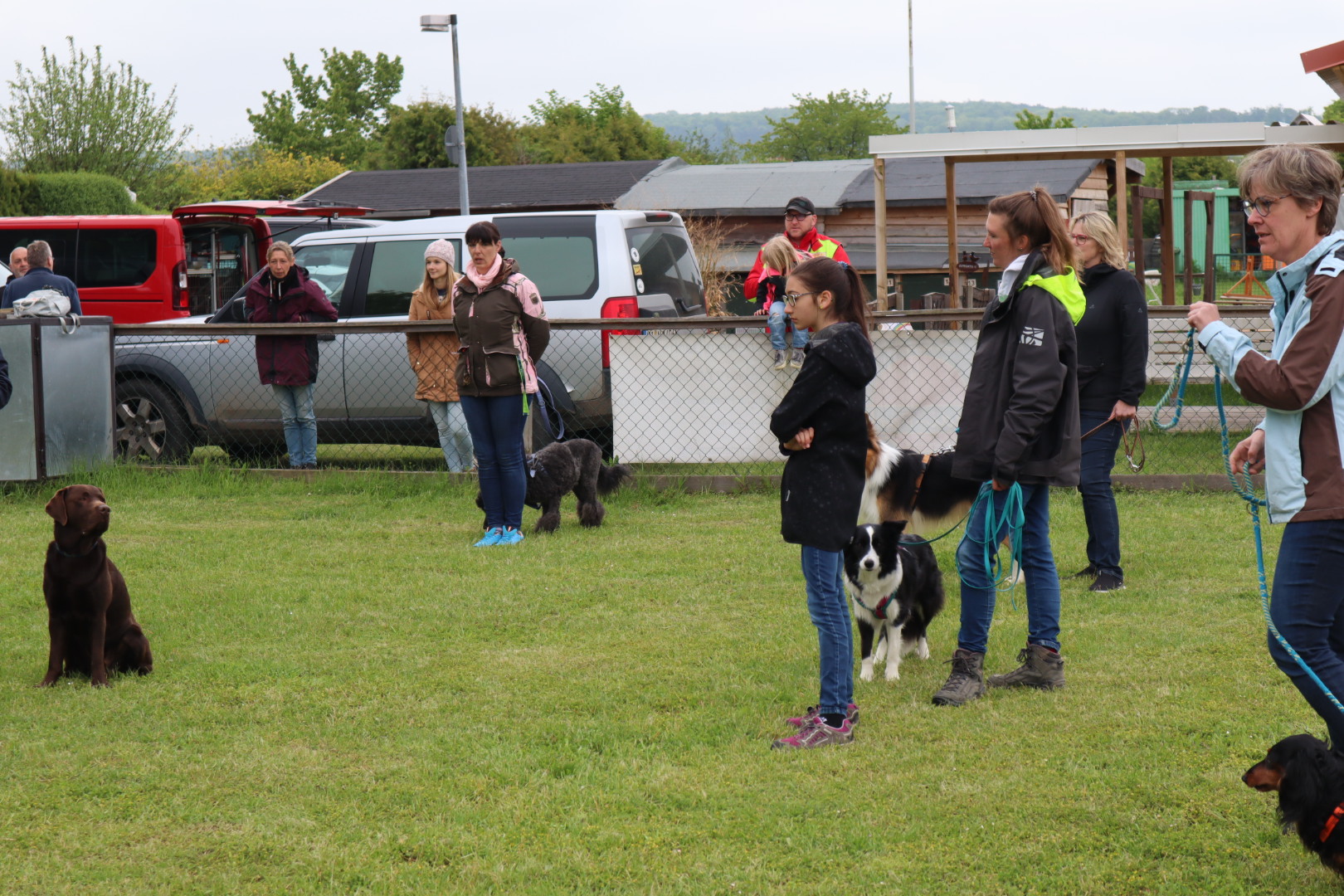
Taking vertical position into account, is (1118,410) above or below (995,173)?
below

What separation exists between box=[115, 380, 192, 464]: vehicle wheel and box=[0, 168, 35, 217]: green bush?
19745mm

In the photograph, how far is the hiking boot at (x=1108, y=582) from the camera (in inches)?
237

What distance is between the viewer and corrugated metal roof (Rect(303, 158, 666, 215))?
94.5 ft

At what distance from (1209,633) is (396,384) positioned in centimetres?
629

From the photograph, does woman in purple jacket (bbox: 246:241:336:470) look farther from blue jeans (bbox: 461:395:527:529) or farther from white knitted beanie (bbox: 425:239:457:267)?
blue jeans (bbox: 461:395:527:529)

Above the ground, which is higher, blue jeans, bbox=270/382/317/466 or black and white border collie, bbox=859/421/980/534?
blue jeans, bbox=270/382/317/466

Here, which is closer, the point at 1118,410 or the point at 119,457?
the point at 1118,410

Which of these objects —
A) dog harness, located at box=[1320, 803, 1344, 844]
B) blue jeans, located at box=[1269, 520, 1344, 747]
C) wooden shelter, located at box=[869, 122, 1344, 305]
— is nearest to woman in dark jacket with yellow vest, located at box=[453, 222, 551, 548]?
blue jeans, located at box=[1269, 520, 1344, 747]

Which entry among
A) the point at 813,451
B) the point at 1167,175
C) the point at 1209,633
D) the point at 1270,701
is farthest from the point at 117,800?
the point at 1167,175

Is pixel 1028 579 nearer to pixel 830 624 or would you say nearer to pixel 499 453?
pixel 830 624

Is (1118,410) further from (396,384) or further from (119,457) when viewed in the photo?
(119,457)

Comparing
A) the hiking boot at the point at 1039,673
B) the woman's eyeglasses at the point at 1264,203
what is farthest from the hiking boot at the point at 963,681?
the woman's eyeglasses at the point at 1264,203

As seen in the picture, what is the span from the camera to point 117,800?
3645 mm

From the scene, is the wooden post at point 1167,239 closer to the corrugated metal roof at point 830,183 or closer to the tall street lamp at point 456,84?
the corrugated metal roof at point 830,183
